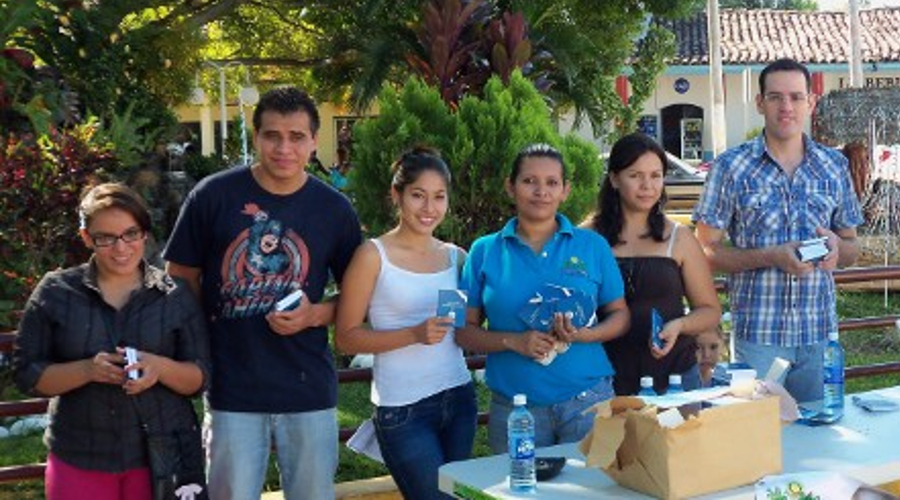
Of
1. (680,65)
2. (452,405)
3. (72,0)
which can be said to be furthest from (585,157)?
(680,65)

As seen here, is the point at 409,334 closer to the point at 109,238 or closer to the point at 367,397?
the point at 109,238

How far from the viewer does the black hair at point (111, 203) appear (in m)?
3.67

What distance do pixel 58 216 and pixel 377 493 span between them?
2923 mm

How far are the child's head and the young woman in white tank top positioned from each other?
0.98 metres

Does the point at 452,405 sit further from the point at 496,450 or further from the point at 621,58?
the point at 621,58

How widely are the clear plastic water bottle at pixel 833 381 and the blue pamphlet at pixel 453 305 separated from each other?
4.54 feet

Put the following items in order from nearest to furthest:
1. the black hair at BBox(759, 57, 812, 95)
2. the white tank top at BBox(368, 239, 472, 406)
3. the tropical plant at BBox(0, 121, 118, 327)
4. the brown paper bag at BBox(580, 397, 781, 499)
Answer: the brown paper bag at BBox(580, 397, 781, 499) → the white tank top at BBox(368, 239, 472, 406) → the black hair at BBox(759, 57, 812, 95) → the tropical plant at BBox(0, 121, 118, 327)

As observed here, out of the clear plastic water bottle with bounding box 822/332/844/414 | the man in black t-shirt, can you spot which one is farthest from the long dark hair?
the man in black t-shirt

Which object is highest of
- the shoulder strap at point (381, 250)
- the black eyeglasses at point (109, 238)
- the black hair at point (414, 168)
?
the black hair at point (414, 168)

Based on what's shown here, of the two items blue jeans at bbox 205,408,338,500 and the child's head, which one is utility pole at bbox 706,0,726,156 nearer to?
the child's head

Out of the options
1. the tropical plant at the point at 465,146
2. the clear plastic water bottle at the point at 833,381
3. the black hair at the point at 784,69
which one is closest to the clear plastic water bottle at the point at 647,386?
the clear plastic water bottle at the point at 833,381

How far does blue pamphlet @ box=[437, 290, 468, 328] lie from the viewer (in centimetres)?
376

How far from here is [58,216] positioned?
7086 millimetres

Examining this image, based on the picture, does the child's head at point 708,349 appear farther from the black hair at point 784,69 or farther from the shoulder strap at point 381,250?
the shoulder strap at point 381,250
